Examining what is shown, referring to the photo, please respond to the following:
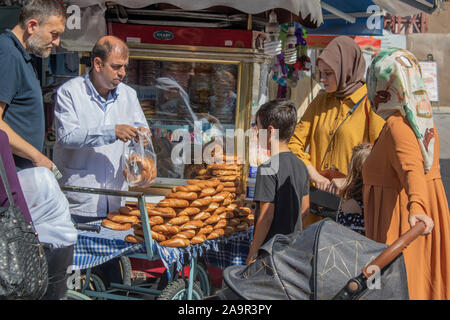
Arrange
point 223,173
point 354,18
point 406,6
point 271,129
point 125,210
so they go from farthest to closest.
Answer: point 354,18 → point 406,6 → point 223,173 → point 125,210 → point 271,129

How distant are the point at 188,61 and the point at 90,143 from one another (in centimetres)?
226

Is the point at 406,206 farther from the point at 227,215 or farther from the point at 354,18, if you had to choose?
the point at 354,18

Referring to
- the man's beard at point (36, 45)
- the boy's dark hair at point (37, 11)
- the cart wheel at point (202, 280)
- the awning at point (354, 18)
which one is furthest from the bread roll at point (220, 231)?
the awning at point (354, 18)

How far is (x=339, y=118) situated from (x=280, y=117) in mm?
645

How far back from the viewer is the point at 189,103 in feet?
18.6

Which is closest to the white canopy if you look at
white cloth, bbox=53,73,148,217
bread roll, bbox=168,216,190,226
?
white cloth, bbox=53,73,148,217

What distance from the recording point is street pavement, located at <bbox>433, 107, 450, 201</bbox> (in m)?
9.54

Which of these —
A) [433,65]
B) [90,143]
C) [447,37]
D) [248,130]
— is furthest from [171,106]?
[447,37]

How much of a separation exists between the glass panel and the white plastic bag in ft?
6.52

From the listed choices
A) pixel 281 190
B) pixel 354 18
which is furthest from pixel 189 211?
pixel 354 18

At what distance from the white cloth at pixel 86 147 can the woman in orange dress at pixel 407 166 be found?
1.71 meters

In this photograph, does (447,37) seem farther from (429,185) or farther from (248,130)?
(429,185)
